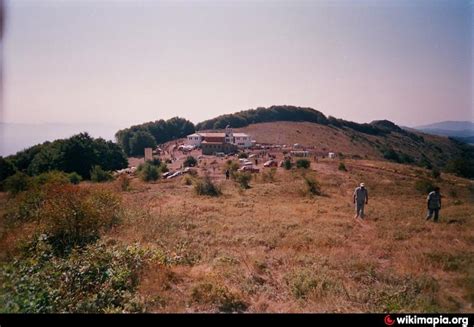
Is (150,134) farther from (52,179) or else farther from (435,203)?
(435,203)

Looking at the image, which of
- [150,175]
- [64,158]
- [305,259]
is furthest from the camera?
[64,158]

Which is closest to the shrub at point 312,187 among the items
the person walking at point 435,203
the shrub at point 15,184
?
the person walking at point 435,203

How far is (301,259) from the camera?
6.59 m

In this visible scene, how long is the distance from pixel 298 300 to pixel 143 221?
6.58m

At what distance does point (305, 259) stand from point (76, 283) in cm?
458

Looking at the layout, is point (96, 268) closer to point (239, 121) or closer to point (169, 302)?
point (169, 302)

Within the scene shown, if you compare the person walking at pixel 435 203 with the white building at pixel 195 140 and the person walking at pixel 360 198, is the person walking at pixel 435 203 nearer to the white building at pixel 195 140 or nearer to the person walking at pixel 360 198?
the person walking at pixel 360 198

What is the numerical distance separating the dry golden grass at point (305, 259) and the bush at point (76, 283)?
38cm

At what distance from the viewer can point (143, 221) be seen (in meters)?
9.86

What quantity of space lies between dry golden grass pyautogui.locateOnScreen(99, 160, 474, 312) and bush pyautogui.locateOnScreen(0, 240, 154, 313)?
38cm

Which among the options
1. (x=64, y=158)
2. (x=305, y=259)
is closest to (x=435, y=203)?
(x=305, y=259)

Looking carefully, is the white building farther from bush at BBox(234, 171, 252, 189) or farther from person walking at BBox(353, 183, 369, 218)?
person walking at BBox(353, 183, 369, 218)

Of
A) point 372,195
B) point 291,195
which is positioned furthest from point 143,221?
point 372,195

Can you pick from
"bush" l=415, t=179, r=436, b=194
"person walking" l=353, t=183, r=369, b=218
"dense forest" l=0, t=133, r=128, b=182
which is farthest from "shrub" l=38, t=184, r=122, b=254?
"dense forest" l=0, t=133, r=128, b=182
